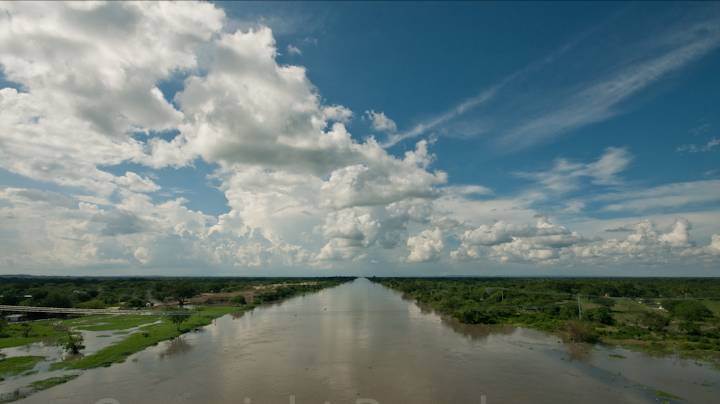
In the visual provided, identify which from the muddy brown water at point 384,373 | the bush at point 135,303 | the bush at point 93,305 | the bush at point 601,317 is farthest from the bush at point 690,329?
the bush at point 93,305

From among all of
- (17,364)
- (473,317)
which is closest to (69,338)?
(17,364)

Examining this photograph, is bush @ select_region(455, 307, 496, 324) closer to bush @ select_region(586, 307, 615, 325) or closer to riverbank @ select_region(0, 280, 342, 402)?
bush @ select_region(586, 307, 615, 325)

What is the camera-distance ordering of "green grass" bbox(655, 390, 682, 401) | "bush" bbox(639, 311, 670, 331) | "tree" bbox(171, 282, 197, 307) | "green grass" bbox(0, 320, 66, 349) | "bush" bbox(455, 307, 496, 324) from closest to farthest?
"green grass" bbox(655, 390, 682, 401) → "green grass" bbox(0, 320, 66, 349) → "bush" bbox(639, 311, 670, 331) → "bush" bbox(455, 307, 496, 324) → "tree" bbox(171, 282, 197, 307)

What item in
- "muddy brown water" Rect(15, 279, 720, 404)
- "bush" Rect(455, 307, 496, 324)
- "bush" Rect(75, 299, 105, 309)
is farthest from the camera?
"bush" Rect(75, 299, 105, 309)

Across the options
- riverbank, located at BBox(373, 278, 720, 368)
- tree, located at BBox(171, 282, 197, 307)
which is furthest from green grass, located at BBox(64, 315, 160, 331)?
riverbank, located at BBox(373, 278, 720, 368)

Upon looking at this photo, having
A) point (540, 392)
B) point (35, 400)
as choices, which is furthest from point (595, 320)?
point (35, 400)

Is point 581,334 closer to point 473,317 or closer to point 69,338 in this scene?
point 473,317

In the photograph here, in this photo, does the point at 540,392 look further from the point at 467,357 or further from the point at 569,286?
the point at 569,286
